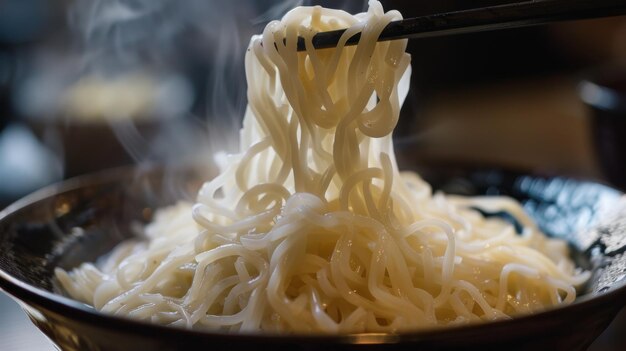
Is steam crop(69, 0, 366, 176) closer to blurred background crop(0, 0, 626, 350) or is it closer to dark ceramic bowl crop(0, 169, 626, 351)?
blurred background crop(0, 0, 626, 350)

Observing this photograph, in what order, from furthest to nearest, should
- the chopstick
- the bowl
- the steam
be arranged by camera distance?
the steam, the bowl, the chopstick

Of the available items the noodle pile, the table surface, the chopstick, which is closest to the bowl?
the table surface

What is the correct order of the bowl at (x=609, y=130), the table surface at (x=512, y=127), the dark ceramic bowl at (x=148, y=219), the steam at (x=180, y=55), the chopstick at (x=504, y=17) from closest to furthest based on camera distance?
the dark ceramic bowl at (x=148, y=219)
the chopstick at (x=504, y=17)
the bowl at (x=609, y=130)
the steam at (x=180, y=55)
the table surface at (x=512, y=127)

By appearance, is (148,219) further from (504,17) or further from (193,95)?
(193,95)

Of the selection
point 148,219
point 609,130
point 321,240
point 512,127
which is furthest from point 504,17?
point 512,127

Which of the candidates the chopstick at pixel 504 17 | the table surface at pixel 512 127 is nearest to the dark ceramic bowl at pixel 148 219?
the table surface at pixel 512 127

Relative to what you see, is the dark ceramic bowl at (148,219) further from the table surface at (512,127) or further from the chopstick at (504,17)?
the chopstick at (504,17)

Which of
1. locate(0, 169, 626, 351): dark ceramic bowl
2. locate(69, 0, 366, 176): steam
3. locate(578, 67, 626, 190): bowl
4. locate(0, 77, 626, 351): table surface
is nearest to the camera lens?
locate(0, 169, 626, 351): dark ceramic bowl
